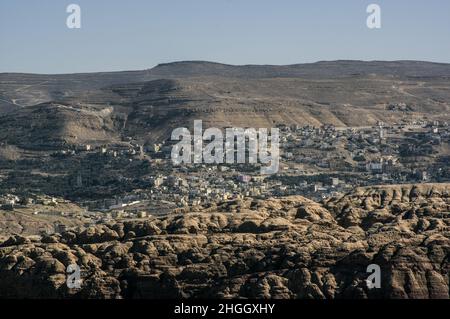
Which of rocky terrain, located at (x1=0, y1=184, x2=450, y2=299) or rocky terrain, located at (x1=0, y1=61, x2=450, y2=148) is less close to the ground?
rocky terrain, located at (x1=0, y1=184, x2=450, y2=299)

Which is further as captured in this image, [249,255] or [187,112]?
[187,112]

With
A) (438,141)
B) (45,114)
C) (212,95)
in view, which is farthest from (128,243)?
(212,95)

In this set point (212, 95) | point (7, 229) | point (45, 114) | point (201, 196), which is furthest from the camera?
point (212, 95)

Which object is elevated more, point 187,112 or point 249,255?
point 249,255

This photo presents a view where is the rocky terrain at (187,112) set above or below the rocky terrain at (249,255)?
below

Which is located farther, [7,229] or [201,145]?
[201,145]

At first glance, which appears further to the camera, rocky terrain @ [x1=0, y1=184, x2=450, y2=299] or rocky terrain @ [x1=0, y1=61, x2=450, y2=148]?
rocky terrain @ [x1=0, y1=61, x2=450, y2=148]

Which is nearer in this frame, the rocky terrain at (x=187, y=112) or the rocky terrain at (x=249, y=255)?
the rocky terrain at (x=249, y=255)
